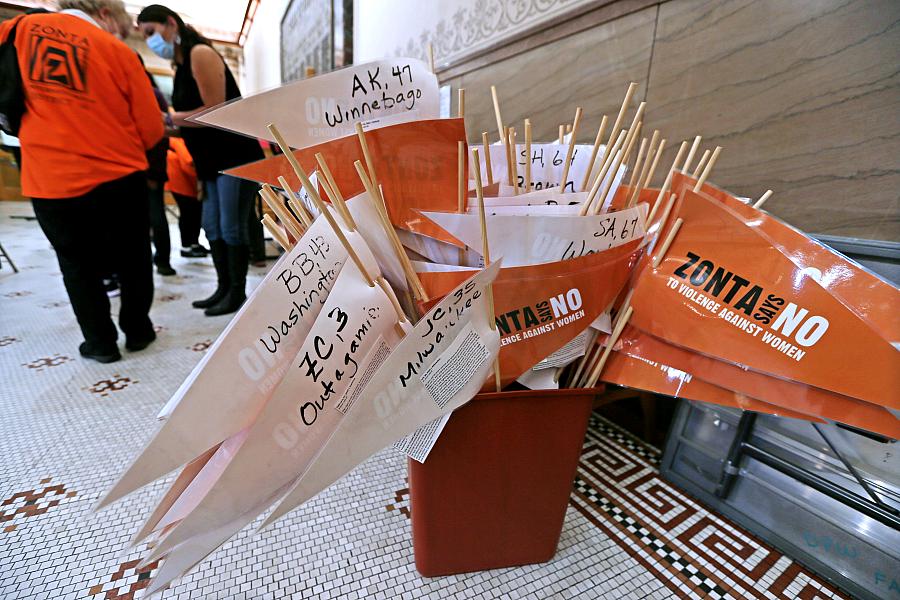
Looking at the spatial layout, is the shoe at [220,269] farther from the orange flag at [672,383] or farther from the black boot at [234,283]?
the orange flag at [672,383]

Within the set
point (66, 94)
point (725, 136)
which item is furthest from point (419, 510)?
point (66, 94)

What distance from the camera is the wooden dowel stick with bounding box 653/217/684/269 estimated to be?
0.34 metres

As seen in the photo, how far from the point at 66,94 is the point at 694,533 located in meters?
1.36

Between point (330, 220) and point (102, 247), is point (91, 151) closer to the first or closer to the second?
point (102, 247)

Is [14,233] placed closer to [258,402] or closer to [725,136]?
[258,402]

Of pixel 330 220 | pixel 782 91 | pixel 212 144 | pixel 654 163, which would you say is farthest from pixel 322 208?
pixel 212 144

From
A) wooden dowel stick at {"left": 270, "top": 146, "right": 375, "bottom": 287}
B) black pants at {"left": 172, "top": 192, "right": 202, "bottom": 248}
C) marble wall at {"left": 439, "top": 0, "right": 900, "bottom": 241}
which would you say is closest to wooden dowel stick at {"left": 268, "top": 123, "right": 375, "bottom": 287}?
wooden dowel stick at {"left": 270, "top": 146, "right": 375, "bottom": 287}

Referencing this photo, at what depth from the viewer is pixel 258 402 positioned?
29 centimetres

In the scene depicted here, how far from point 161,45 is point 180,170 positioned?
1.07 meters

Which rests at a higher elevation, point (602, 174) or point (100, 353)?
point (602, 174)

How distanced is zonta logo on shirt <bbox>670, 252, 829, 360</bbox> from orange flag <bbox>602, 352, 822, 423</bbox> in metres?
0.06

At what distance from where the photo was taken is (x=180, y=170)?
6.83ft

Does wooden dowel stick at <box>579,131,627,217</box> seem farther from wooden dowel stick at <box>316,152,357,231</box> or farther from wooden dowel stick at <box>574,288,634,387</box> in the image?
wooden dowel stick at <box>316,152,357,231</box>

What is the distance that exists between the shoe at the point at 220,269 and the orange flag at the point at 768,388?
1.36 m
